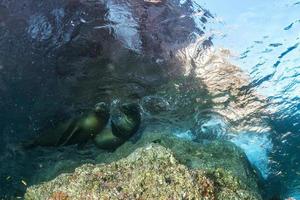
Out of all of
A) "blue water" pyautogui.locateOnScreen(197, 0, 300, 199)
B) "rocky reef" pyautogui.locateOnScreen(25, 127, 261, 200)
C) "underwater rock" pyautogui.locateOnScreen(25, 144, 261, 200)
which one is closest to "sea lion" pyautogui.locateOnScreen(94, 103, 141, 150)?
"blue water" pyautogui.locateOnScreen(197, 0, 300, 199)

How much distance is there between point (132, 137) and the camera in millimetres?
11055

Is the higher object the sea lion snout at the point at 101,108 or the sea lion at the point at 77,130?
the sea lion snout at the point at 101,108

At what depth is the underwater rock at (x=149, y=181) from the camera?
5406 millimetres

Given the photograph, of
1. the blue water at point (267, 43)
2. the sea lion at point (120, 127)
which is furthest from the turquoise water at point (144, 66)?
the sea lion at point (120, 127)

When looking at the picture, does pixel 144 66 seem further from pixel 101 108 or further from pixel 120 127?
pixel 120 127

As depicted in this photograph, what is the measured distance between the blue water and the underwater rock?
3.77 m

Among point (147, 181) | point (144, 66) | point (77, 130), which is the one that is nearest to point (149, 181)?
point (147, 181)

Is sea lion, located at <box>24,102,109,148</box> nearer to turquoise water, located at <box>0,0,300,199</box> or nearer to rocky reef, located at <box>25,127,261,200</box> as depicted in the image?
turquoise water, located at <box>0,0,300,199</box>

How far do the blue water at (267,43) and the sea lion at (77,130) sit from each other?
153 inches

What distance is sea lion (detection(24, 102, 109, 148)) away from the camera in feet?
33.7

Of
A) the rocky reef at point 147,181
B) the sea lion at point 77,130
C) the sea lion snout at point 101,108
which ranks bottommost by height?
the sea lion at point 77,130

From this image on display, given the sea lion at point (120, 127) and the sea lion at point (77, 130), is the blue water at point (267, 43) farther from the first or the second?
the sea lion at point (77, 130)

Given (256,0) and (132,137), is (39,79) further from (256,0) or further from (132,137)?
(256,0)

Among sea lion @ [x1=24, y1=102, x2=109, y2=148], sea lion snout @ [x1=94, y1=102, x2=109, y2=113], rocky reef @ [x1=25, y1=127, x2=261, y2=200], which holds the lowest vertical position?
sea lion @ [x1=24, y1=102, x2=109, y2=148]
